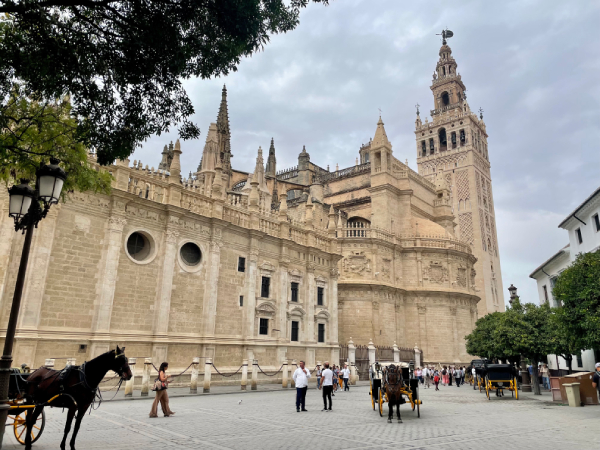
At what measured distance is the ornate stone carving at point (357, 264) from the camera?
127ft

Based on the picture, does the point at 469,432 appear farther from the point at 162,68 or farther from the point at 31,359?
the point at 31,359

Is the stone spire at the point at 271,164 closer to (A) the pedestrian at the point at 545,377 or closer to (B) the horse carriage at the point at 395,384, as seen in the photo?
(A) the pedestrian at the point at 545,377

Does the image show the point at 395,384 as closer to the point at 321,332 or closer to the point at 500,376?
the point at 500,376

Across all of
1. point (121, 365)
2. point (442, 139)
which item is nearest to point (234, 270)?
point (121, 365)

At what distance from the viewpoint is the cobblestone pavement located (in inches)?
307

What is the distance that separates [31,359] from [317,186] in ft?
114

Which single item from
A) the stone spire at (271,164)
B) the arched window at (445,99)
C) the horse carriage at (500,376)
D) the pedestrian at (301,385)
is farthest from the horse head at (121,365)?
the arched window at (445,99)

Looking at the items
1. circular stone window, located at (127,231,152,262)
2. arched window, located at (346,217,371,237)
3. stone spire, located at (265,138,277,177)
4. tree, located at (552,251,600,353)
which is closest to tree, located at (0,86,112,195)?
circular stone window, located at (127,231,152,262)

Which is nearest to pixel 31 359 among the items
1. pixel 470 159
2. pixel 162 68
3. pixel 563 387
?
pixel 162 68

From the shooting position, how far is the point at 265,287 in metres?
24.9

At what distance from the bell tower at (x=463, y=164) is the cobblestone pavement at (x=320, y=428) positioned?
45.8 metres

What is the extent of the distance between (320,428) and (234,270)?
14.3 m

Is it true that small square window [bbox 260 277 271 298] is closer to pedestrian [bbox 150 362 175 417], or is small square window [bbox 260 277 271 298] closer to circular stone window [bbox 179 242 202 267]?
circular stone window [bbox 179 242 202 267]

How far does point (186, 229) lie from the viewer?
21.5 metres
